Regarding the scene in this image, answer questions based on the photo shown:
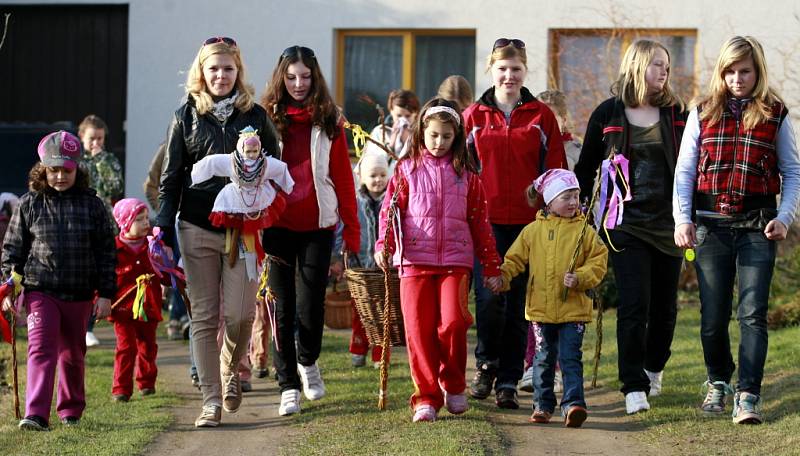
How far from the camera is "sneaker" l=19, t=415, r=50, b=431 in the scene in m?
7.36

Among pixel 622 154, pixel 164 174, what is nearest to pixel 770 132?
pixel 622 154

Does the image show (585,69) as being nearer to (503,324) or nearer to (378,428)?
(503,324)

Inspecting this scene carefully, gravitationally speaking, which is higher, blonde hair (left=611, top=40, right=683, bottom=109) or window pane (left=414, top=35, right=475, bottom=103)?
window pane (left=414, top=35, right=475, bottom=103)

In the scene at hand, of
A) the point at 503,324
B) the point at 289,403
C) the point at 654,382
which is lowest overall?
the point at 289,403

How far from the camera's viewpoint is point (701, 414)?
24.6 ft

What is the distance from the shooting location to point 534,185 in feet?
24.6

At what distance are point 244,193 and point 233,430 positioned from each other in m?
1.36

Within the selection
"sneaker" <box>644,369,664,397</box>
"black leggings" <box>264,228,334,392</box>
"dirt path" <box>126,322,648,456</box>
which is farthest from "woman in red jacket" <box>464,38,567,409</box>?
"black leggings" <box>264,228,334,392</box>

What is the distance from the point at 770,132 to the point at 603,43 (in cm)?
799

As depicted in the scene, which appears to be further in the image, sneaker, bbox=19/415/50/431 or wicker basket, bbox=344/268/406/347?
wicker basket, bbox=344/268/406/347

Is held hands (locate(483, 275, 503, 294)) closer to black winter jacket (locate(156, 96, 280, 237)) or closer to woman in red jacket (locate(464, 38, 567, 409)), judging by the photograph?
woman in red jacket (locate(464, 38, 567, 409))

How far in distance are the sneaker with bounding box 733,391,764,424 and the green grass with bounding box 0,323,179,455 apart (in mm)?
3217

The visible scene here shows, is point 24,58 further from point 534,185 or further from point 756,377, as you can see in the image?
point 756,377

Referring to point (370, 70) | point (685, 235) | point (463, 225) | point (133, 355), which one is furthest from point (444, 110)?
point (370, 70)
